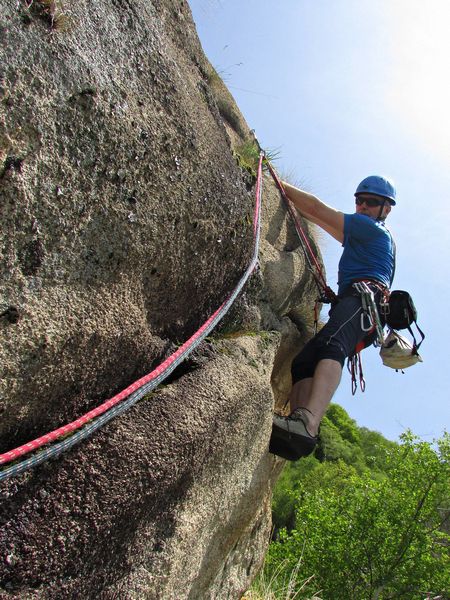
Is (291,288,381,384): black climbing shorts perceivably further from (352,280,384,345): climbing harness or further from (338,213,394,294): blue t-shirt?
(338,213,394,294): blue t-shirt

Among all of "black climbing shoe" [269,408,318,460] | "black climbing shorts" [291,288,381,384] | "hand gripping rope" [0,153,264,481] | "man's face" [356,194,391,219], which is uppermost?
"man's face" [356,194,391,219]

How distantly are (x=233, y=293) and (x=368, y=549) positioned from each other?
14.6 m

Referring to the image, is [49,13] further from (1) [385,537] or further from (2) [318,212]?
(1) [385,537]

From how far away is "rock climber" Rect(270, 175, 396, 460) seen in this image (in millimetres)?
3721

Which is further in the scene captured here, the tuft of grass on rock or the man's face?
the man's face

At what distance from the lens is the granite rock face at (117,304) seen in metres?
1.96

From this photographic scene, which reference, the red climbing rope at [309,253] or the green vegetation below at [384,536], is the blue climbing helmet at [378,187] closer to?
the red climbing rope at [309,253]

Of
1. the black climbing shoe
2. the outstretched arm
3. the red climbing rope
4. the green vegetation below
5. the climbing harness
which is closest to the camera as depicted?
the black climbing shoe

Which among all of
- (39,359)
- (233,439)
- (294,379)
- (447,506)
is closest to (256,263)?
(294,379)

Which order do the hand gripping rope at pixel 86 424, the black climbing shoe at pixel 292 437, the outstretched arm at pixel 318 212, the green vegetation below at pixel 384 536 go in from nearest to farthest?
1. the hand gripping rope at pixel 86 424
2. the black climbing shoe at pixel 292 437
3. the outstretched arm at pixel 318 212
4. the green vegetation below at pixel 384 536

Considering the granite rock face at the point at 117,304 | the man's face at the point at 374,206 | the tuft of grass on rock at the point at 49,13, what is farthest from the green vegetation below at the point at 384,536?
the tuft of grass on rock at the point at 49,13

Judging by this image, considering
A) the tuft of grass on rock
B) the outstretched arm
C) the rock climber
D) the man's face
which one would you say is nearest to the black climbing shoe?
the rock climber

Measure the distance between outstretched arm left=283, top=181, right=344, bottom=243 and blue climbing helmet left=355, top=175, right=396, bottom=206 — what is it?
631 millimetres

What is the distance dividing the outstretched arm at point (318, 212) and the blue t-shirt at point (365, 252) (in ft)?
0.37
